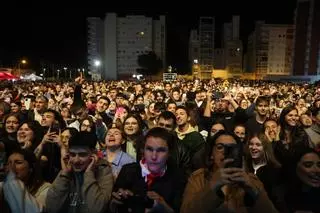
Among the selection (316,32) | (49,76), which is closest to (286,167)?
(316,32)

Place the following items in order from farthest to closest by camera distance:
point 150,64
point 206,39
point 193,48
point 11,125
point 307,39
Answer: point 206,39
point 193,48
point 150,64
point 307,39
point 11,125

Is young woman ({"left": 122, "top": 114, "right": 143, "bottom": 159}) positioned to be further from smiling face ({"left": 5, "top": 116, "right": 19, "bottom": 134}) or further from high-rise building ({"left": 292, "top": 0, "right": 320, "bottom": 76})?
high-rise building ({"left": 292, "top": 0, "right": 320, "bottom": 76})

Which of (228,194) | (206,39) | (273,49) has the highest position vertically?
(206,39)

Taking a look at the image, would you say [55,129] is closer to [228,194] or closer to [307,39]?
[228,194]

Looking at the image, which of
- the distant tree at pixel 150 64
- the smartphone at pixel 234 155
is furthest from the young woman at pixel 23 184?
the distant tree at pixel 150 64

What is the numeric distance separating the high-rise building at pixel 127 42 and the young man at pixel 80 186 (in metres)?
120

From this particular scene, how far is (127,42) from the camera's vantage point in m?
124

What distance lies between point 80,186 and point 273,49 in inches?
4609

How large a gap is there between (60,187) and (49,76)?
10675 cm

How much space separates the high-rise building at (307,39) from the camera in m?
87.5

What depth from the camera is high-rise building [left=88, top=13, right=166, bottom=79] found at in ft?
405

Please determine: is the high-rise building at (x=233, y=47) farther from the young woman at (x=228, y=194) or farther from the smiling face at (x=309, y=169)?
the young woman at (x=228, y=194)

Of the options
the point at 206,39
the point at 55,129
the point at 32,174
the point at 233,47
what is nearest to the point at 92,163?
the point at 32,174

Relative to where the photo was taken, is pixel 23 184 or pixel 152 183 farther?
pixel 23 184
